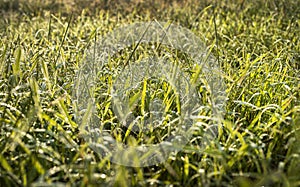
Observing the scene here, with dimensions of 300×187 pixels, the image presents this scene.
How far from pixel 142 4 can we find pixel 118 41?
2037 mm

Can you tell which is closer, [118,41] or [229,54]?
[229,54]

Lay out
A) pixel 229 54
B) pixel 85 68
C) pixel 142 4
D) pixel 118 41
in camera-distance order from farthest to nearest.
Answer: pixel 142 4 → pixel 118 41 → pixel 229 54 → pixel 85 68

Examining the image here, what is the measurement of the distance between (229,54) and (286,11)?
171 cm

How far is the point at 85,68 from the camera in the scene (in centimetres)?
220

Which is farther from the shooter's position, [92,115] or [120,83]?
[120,83]

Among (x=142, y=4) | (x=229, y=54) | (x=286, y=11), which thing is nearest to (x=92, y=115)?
(x=229, y=54)

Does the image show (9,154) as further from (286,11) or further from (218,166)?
(286,11)

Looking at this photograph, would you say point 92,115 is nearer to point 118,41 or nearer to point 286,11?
point 118,41

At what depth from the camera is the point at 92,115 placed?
1632 millimetres

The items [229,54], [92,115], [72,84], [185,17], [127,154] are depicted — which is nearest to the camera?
[127,154]

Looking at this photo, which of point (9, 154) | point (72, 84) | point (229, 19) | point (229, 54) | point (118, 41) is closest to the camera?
point (9, 154)

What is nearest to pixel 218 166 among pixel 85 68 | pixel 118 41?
pixel 85 68

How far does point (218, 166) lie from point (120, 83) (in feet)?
2.53

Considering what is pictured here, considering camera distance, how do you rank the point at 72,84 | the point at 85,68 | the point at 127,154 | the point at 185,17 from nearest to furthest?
the point at 127,154
the point at 72,84
the point at 85,68
the point at 185,17
